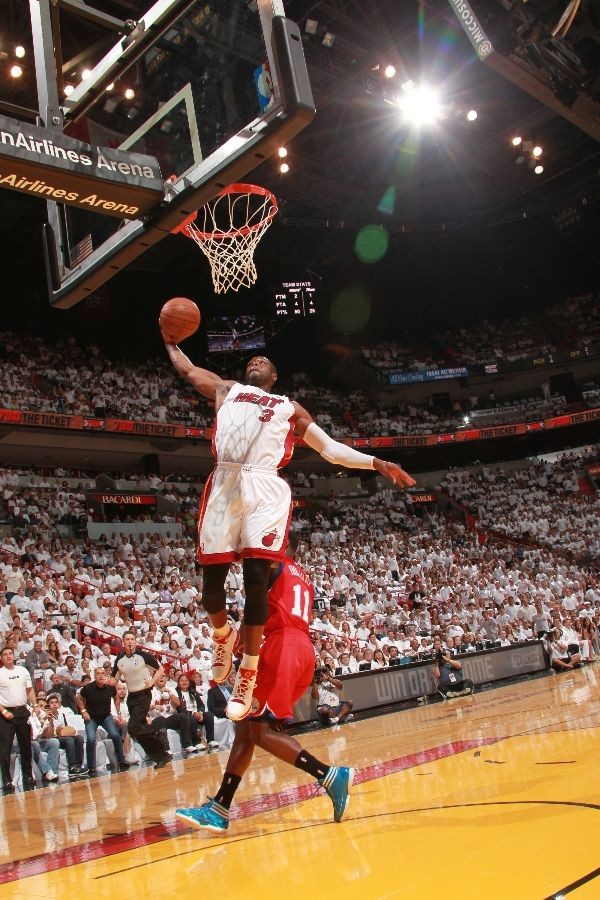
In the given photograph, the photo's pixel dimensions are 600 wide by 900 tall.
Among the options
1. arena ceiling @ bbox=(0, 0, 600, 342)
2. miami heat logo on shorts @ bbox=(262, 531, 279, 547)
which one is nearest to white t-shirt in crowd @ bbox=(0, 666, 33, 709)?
miami heat logo on shorts @ bbox=(262, 531, 279, 547)

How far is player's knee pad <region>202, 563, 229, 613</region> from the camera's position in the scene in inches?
153

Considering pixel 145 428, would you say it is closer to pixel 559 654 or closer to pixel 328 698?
pixel 559 654

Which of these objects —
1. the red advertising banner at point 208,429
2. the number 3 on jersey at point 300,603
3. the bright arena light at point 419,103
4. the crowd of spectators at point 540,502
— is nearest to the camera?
the number 3 on jersey at point 300,603

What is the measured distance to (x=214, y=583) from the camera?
390 cm

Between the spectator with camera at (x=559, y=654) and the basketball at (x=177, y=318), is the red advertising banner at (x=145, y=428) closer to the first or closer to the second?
the spectator with camera at (x=559, y=654)

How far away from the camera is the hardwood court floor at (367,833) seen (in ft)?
7.93

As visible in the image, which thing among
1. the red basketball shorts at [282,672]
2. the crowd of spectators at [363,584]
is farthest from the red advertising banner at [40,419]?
the red basketball shorts at [282,672]

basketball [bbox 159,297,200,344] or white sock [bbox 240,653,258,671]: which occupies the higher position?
basketball [bbox 159,297,200,344]

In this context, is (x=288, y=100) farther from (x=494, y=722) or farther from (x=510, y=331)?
(x=510, y=331)

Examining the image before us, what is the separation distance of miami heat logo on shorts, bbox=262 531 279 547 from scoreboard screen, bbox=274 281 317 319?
26.4 meters

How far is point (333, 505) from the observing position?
28.1 meters

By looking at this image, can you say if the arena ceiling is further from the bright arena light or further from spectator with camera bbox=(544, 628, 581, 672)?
spectator with camera bbox=(544, 628, 581, 672)

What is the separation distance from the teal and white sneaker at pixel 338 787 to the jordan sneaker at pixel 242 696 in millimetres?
508

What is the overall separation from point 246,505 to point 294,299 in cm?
2671
